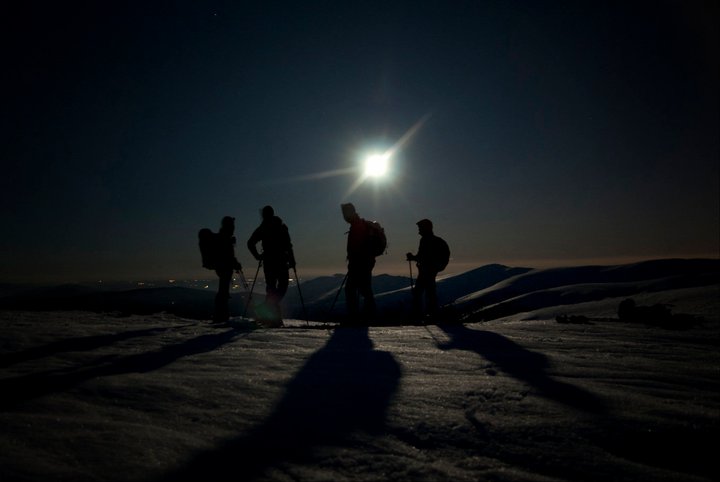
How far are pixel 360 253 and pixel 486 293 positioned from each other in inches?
1178

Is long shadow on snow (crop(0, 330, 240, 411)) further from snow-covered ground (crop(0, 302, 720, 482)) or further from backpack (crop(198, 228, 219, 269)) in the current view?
backpack (crop(198, 228, 219, 269))

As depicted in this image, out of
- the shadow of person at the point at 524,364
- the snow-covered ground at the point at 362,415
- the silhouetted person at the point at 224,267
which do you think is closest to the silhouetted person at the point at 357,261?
the silhouetted person at the point at 224,267

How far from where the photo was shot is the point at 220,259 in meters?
10.2

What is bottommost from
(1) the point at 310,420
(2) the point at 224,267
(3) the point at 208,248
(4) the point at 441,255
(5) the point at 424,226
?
(1) the point at 310,420

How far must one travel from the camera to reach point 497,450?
5.90 feet

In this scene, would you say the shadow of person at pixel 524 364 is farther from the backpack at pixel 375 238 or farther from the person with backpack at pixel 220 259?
the person with backpack at pixel 220 259

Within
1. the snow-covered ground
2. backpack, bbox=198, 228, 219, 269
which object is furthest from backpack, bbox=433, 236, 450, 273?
the snow-covered ground

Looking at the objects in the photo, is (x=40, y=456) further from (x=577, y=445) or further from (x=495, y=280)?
(x=495, y=280)

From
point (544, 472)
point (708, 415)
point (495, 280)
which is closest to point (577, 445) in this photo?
point (544, 472)

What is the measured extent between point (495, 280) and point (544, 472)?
64.5 m

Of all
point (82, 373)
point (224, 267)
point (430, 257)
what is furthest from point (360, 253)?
point (82, 373)

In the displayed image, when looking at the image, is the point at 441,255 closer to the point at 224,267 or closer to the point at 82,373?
the point at 224,267

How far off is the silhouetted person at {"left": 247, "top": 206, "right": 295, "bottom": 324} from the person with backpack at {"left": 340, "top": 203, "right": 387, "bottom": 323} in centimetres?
143

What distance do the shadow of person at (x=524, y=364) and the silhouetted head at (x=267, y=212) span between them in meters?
5.07
